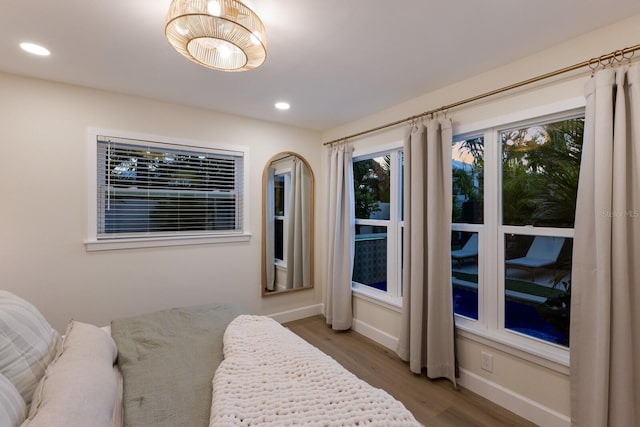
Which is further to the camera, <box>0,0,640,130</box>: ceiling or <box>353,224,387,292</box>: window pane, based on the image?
<box>353,224,387,292</box>: window pane

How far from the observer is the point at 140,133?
8.68 ft

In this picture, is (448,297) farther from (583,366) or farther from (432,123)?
(432,123)

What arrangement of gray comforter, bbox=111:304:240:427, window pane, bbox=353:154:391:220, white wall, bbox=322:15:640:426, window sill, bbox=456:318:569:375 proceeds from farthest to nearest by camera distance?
window pane, bbox=353:154:391:220
window sill, bbox=456:318:569:375
white wall, bbox=322:15:640:426
gray comforter, bbox=111:304:240:427

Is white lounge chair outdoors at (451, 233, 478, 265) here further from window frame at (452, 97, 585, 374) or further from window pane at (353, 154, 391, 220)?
window pane at (353, 154, 391, 220)

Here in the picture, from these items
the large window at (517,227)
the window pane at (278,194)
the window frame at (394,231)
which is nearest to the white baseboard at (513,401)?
the large window at (517,227)

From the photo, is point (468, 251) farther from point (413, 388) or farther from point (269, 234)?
point (269, 234)

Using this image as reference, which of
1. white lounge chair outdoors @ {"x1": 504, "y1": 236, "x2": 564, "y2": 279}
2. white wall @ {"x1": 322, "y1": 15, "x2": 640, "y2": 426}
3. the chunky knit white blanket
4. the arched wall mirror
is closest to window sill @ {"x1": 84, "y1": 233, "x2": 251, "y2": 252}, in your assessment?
the arched wall mirror

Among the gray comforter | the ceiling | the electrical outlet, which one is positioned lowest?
the electrical outlet

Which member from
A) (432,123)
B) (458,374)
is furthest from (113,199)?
(458,374)

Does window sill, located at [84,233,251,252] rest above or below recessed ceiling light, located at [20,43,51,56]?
below

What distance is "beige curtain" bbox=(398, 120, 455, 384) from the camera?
2.28 m

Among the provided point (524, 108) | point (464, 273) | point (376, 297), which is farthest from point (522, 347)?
point (524, 108)

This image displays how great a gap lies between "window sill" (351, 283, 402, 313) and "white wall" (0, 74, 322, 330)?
1476 millimetres

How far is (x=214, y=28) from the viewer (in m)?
1.30
